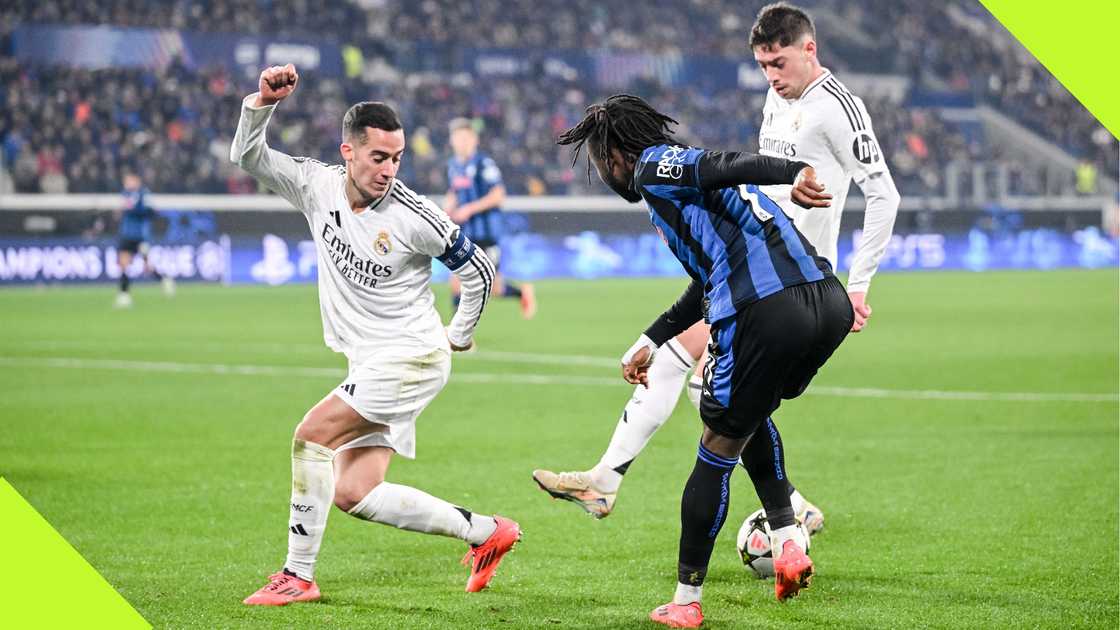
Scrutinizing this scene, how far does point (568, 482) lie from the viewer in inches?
219

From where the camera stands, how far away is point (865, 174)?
241 inches

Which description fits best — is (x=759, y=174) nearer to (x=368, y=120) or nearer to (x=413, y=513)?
(x=368, y=120)

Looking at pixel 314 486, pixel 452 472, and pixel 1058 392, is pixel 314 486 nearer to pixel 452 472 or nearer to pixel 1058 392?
pixel 452 472

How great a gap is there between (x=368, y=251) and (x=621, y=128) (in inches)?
46.8

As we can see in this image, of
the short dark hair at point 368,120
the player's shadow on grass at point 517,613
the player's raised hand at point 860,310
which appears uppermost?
the short dark hair at point 368,120

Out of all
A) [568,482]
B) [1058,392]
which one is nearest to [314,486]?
[568,482]

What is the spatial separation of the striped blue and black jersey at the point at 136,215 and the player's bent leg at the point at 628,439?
19.3m

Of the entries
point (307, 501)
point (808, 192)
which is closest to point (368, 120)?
point (307, 501)

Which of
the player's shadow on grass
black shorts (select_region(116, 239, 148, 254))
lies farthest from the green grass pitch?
black shorts (select_region(116, 239, 148, 254))

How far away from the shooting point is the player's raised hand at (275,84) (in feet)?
17.1

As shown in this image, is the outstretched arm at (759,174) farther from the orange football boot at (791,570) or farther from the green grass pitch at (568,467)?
the green grass pitch at (568,467)

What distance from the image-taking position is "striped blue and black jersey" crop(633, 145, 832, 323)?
4.59 meters

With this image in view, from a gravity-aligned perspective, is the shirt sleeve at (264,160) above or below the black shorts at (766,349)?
above

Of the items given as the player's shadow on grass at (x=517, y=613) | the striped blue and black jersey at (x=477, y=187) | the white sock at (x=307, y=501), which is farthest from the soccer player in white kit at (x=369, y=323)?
the striped blue and black jersey at (x=477, y=187)
